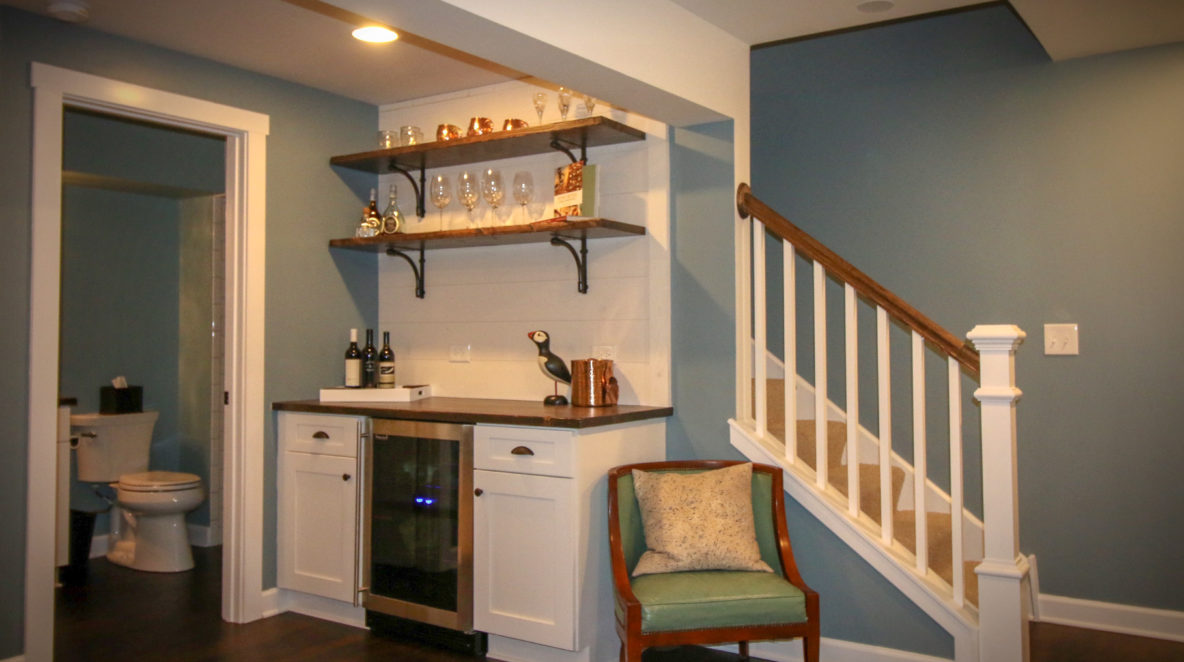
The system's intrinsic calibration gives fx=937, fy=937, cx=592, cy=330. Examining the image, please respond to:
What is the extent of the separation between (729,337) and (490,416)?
0.90 m

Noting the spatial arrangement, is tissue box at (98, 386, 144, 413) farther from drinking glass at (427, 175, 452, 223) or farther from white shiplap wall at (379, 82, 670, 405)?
drinking glass at (427, 175, 452, 223)

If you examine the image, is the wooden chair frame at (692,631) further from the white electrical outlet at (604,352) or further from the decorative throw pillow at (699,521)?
the white electrical outlet at (604,352)

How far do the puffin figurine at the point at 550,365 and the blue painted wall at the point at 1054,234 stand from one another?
141cm

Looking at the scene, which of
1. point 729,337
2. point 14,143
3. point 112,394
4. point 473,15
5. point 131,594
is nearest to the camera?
point 473,15

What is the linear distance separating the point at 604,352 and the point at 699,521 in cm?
94

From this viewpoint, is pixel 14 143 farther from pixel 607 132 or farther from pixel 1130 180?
pixel 1130 180

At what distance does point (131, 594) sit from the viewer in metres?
4.21

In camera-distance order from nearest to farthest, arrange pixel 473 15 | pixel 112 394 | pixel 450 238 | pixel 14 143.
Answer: pixel 473 15, pixel 14 143, pixel 450 238, pixel 112 394

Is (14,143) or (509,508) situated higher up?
(14,143)

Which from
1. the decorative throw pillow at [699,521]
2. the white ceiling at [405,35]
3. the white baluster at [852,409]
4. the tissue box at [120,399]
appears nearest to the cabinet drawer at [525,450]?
the decorative throw pillow at [699,521]

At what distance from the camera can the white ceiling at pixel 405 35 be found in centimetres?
304

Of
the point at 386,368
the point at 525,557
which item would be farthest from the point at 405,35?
the point at 525,557

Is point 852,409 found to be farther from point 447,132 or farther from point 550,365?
point 447,132

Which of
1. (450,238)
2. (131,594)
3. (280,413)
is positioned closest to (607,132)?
(450,238)
